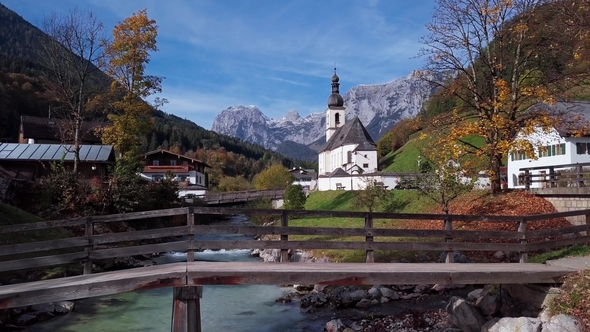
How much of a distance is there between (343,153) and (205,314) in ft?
220

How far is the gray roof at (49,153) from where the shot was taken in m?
35.5

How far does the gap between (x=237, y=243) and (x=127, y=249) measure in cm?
233

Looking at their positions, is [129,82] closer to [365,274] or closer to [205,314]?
[205,314]

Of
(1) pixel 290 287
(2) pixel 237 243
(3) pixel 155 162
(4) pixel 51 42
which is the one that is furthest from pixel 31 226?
(3) pixel 155 162

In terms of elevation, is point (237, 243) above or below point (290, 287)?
above

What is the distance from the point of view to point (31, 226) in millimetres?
9227

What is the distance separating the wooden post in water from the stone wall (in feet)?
57.8

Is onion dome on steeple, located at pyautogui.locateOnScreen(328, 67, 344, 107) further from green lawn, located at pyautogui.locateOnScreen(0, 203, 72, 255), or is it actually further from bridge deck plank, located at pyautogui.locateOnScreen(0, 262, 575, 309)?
bridge deck plank, located at pyautogui.locateOnScreen(0, 262, 575, 309)

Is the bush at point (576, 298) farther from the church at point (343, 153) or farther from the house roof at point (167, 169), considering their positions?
the house roof at point (167, 169)

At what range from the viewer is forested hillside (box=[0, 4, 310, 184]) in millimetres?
70875

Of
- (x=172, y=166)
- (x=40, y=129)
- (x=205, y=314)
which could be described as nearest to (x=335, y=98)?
(x=172, y=166)

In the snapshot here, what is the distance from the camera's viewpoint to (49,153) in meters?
36.7

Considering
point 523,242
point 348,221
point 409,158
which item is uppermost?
point 409,158

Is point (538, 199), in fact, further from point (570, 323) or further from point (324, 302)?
point (570, 323)
